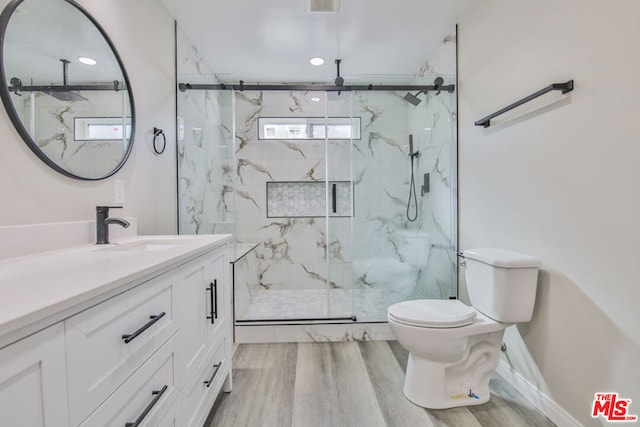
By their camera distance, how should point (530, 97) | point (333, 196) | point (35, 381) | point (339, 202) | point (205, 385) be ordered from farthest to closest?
point (339, 202), point (333, 196), point (530, 97), point (205, 385), point (35, 381)

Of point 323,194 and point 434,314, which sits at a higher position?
point 323,194

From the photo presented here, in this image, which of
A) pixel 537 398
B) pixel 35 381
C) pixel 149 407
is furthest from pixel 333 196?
pixel 35 381

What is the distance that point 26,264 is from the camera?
0.91 metres

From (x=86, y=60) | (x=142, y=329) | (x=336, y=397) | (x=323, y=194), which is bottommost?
(x=336, y=397)

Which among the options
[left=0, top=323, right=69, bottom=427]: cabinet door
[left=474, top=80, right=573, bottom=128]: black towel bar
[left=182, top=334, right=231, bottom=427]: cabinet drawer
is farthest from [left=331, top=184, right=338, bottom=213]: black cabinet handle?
[left=0, top=323, right=69, bottom=427]: cabinet door

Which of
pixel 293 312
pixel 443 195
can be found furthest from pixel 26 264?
pixel 443 195

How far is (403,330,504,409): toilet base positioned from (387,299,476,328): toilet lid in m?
0.20

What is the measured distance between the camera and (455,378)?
1629 mm

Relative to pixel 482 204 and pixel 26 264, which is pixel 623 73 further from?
pixel 26 264

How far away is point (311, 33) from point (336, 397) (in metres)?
2.56

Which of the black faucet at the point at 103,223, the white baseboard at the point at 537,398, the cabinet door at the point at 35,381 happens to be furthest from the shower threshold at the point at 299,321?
the cabinet door at the point at 35,381

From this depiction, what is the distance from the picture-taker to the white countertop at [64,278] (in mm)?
507

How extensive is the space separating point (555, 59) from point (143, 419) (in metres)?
2.17

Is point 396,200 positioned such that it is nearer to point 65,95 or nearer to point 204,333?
point 204,333
